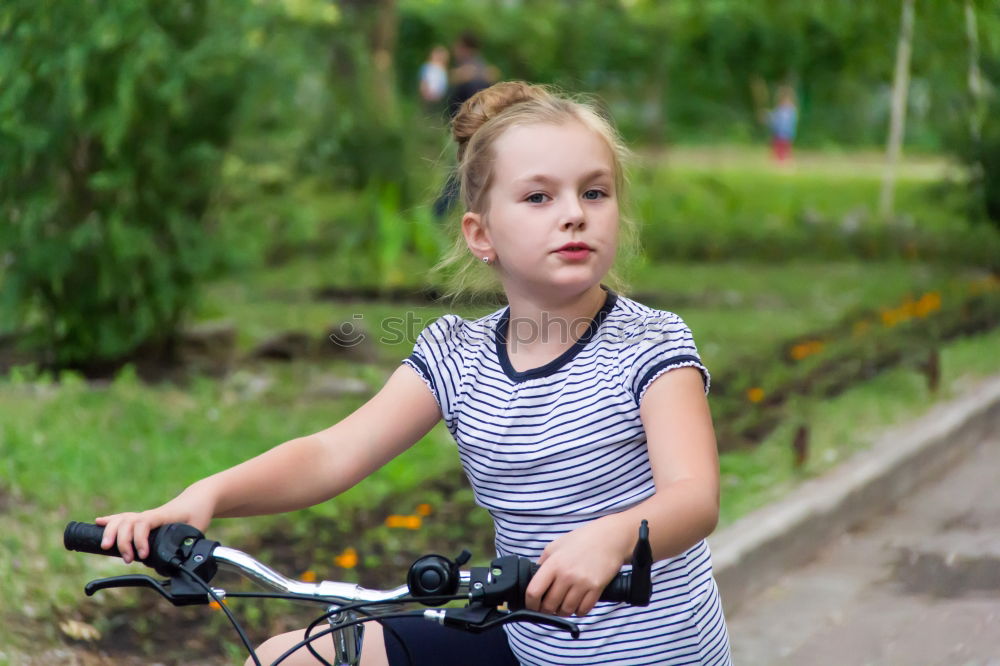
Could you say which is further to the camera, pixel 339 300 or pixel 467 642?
pixel 339 300

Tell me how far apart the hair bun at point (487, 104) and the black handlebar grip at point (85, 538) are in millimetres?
1001

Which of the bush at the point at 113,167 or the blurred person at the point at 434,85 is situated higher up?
the blurred person at the point at 434,85

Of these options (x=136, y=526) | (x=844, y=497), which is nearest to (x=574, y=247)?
(x=136, y=526)

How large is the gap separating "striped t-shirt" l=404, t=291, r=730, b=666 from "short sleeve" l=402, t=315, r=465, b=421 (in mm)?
57

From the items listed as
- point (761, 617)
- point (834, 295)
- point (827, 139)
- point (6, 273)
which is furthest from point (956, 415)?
point (827, 139)

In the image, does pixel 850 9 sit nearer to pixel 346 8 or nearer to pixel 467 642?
pixel 346 8

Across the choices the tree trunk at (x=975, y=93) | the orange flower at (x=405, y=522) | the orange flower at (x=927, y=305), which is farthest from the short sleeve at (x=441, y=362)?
the tree trunk at (x=975, y=93)

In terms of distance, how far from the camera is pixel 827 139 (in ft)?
100

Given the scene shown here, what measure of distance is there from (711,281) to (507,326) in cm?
940

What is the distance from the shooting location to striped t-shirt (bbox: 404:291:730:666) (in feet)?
7.23

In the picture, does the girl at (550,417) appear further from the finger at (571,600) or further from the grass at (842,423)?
the grass at (842,423)

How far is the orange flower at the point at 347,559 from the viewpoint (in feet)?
14.9

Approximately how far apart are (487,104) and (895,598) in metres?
2.89

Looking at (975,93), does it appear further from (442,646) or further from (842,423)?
(442,646)
